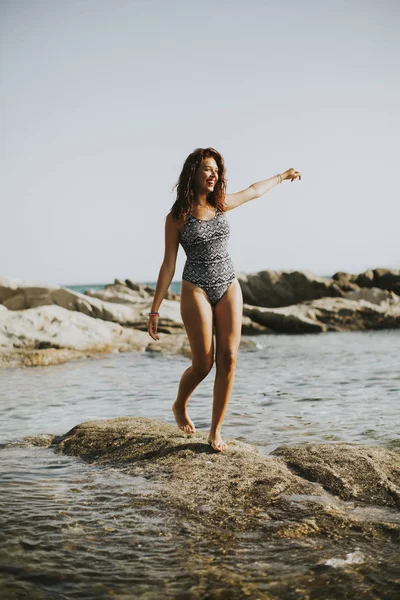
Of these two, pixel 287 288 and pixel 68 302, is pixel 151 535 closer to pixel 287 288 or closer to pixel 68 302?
pixel 68 302

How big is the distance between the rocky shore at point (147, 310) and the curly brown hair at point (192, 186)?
445 inches

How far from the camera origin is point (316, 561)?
3750 millimetres

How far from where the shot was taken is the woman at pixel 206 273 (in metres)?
5.57

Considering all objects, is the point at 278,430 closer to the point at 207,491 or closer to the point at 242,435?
the point at 242,435

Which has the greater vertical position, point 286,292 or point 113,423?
point 286,292

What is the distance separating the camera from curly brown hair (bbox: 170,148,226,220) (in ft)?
18.6

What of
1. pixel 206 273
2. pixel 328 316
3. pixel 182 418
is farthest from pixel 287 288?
pixel 206 273

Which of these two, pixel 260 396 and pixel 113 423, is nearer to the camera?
pixel 113 423

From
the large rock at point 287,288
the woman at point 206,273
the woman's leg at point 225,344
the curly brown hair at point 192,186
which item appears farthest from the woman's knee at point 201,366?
the large rock at point 287,288

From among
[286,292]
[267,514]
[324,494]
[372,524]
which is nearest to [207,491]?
[267,514]

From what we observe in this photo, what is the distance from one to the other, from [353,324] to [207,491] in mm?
27125

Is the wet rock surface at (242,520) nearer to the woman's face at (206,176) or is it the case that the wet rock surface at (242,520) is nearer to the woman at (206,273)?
the woman at (206,273)

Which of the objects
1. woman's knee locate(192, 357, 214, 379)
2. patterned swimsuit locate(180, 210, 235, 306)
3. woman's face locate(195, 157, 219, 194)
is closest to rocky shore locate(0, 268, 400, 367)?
woman's knee locate(192, 357, 214, 379)

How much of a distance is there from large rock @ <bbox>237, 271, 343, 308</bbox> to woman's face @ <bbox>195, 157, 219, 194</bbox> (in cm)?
2984
